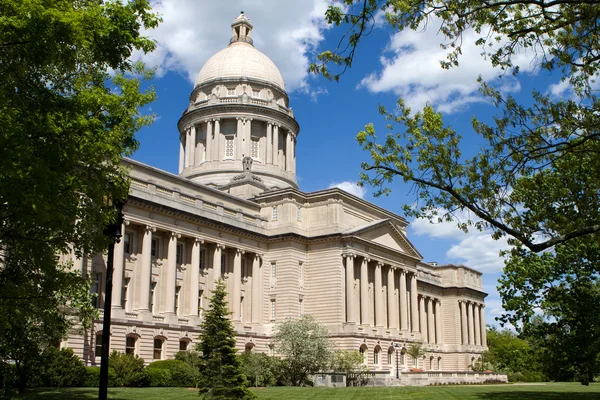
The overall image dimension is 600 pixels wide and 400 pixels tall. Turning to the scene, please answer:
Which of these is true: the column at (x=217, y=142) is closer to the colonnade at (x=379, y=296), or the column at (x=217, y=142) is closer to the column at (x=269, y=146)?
the column at (x=269, y=146)

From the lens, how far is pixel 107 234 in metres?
17.9

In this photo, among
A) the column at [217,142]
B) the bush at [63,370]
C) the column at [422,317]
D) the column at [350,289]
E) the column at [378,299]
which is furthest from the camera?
the column at [422,317]

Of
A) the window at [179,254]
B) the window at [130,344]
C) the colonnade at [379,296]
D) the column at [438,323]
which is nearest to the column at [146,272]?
the window at [130,344]

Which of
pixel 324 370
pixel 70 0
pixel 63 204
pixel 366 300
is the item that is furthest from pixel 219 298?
pixel 366 300

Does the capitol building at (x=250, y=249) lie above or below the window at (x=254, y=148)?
below

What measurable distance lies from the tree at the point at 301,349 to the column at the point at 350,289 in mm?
6071

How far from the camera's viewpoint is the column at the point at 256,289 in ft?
194

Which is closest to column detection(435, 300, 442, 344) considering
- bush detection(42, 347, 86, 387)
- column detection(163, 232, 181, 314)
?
column detection(163, 232, 181, 314)

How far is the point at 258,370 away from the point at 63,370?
500 inches

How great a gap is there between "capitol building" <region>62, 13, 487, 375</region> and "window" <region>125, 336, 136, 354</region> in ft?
0.24

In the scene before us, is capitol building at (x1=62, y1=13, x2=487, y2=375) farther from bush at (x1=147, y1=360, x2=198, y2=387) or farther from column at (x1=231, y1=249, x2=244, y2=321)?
bush at (x1=147, y1=360, x2=198, y2=387)

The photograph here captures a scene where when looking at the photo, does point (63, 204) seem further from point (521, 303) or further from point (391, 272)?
point (391, 272)

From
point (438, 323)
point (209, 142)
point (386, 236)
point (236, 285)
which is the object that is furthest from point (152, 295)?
point (438, 323)

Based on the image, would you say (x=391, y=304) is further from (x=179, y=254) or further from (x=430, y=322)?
(x=179, y=254)
